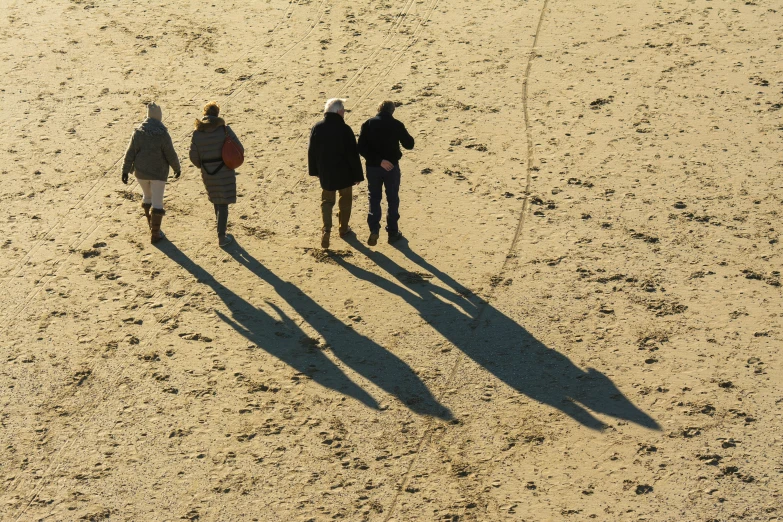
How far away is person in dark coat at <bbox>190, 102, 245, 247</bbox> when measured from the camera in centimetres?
1042

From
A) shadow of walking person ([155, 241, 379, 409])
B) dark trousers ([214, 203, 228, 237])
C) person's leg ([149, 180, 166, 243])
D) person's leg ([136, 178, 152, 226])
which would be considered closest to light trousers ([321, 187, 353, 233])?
dark trousers ([214, 203, 228, 237])

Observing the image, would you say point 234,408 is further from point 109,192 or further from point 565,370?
point 109,192

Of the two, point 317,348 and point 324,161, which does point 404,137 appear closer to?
point 324,161

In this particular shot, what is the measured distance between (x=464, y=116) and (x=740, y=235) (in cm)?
408

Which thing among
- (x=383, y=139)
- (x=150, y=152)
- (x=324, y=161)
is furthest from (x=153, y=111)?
(x=383, y=139)

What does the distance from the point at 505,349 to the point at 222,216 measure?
11.3 ft

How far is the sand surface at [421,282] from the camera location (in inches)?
303

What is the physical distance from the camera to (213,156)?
10523 mm

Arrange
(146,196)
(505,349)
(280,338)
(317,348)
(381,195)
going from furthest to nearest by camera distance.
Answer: (146,196)
(381,195)
(280,338)
(317,348)
(505,349)

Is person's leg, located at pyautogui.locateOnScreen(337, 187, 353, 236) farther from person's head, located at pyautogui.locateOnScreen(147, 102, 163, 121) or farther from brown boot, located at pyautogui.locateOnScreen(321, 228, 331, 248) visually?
person's head, located at pyautogui.locateOnScreen(147, 102, 163, 121)

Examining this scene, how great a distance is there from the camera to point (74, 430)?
828 cm

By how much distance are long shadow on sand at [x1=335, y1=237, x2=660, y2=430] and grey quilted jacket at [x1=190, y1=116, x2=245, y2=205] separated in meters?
1.38

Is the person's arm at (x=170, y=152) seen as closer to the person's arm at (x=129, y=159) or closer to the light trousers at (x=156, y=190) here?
the light trousers at (x=156, y=190)

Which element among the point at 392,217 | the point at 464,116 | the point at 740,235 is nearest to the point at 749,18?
the point at 464,116
